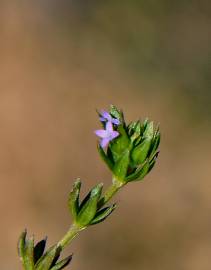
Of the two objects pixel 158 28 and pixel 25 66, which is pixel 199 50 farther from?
pixel 25 66

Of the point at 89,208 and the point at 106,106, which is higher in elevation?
the point at 106,106

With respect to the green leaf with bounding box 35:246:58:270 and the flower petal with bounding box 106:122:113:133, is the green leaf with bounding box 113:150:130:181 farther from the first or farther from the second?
the green leaf with bounding box 35:246:58:270

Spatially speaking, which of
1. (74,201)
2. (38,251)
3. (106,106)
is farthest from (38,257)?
(106,106)

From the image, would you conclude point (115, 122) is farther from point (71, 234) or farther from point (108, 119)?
point (71, 234)

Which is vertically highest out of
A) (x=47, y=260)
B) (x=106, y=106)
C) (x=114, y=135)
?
(x=106, y=106)

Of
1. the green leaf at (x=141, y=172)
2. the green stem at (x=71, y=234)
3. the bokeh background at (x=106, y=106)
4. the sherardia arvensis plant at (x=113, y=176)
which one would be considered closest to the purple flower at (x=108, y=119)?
the sherardia arvensis plant at (x=113, y=176)

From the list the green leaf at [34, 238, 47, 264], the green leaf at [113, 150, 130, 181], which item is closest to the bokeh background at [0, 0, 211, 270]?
the green leaf at [34, 238, 47, 264]

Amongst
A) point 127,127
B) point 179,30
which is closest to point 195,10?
point 179,30

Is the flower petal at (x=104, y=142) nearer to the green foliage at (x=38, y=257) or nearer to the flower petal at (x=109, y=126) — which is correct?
the flower petal at (x=109, y=126)
